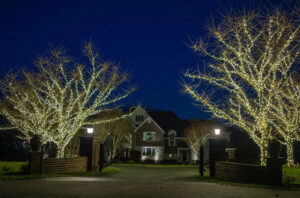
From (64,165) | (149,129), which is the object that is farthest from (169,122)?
(64,165)

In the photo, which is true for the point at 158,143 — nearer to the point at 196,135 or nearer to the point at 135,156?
the point at 135,156

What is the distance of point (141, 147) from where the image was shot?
1526 inches

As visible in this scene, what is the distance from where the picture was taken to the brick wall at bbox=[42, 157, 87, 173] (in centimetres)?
1295

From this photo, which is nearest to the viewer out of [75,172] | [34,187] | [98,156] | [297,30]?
[34,187]

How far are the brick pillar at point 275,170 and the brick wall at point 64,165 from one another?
29.9 feet

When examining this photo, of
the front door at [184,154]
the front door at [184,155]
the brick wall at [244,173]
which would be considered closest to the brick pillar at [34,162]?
the brick wall at [244,173]

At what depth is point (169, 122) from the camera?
141ft

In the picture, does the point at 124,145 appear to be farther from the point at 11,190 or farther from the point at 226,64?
the point at 11,190

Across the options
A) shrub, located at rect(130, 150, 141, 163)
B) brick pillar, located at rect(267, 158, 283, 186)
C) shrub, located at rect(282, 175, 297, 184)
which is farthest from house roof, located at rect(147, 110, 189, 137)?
brick pillar, located at rect(267, 158, 283, 186)

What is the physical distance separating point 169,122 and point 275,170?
1252 inches

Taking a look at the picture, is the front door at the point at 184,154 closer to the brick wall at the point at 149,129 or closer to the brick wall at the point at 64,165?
the brick wall at the point at 149,129

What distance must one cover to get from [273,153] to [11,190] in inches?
378

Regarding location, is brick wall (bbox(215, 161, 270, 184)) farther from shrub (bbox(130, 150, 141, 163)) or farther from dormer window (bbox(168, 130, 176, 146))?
dormer window (bbox(168, 130, 176, 146))

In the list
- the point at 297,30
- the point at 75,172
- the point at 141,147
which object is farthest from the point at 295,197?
the point at 141,147
